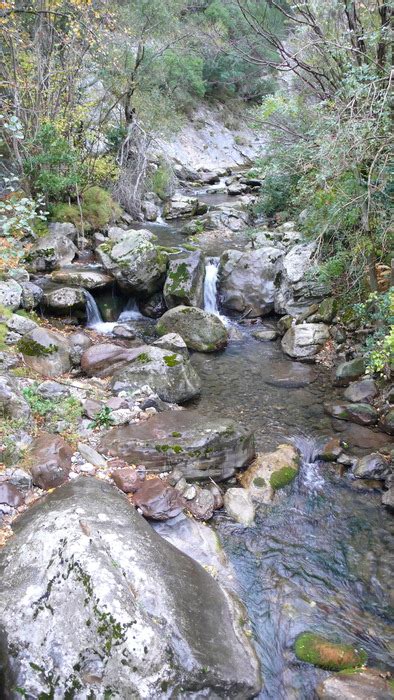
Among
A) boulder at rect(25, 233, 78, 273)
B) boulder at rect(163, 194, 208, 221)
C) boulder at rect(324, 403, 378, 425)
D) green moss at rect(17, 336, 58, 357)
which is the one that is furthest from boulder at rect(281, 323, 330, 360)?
boulder at rect(163, 194, 208, 221)

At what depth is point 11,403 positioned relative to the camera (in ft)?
19.2

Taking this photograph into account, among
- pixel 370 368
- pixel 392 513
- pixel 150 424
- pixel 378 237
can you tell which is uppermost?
pixel 378 237

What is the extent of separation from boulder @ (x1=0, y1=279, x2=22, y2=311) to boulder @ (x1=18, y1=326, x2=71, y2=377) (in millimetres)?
1395

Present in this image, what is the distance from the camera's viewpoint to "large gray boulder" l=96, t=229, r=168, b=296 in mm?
11664

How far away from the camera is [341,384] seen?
Answer: 8977 mm

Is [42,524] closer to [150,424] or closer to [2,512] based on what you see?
[2,512]

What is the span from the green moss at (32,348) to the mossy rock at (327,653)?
19.6 ft

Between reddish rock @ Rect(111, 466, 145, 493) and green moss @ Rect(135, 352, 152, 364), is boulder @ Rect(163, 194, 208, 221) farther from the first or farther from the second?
reddish rock @ Rect(111, 466, 145, 493)

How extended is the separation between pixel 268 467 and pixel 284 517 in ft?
2.55

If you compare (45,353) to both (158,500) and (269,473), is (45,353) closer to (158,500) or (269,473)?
(158,500)

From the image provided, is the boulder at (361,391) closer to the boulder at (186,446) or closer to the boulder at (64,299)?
the boulder at (186,446)

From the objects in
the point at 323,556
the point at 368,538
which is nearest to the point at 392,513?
the point at 368,538

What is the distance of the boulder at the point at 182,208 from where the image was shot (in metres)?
19.6

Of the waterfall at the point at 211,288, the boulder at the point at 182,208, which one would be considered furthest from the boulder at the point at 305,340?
the boulder at the point at 182,208
